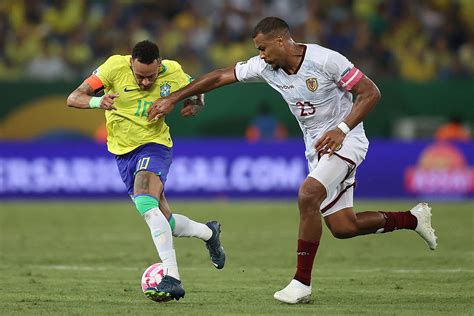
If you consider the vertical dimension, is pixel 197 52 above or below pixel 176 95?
above

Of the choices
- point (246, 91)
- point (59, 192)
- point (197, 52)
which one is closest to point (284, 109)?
point (246, 91)

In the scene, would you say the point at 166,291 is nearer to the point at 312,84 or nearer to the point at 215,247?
the point at 215,247

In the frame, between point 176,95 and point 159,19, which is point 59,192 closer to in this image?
point 159,19

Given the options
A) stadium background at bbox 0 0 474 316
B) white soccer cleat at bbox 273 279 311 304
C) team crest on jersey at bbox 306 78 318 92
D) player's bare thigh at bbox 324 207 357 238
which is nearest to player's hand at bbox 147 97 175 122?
team crest on jersey at bbox 306 78 318 92

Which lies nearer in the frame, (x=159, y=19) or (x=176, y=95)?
(x=176, y=95)

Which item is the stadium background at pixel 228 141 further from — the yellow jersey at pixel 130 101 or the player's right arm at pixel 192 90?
the player's right arm at pixel 192 90

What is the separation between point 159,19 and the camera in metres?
22.7

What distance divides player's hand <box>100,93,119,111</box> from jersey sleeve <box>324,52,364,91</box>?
1794 mm

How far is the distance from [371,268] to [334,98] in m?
2.88

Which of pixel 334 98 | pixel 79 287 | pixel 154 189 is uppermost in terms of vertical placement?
pixel 334 98

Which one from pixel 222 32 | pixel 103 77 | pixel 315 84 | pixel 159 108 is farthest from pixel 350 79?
pixel 222 32

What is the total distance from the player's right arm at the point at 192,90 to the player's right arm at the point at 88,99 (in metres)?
0.44

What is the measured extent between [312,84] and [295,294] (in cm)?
175

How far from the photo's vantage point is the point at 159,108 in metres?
8.81
